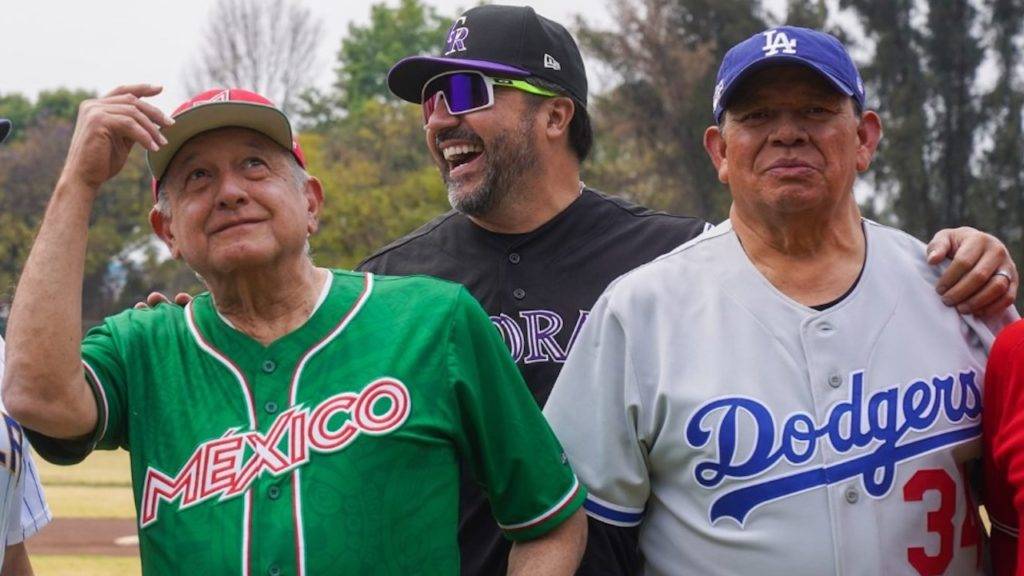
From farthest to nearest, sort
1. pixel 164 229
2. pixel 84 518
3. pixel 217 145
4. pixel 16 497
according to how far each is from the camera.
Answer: pixel 84 518 → pixel 16 497 → pixel 164 229 → pixel 217 145

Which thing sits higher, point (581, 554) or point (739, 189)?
point (739, 189)

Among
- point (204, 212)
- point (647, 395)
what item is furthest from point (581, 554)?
point (204, 212)

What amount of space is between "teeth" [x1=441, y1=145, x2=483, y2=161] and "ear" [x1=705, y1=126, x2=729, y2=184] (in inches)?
33.3

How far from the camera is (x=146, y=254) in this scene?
36625 millimetres

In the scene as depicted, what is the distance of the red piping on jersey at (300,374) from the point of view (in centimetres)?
241

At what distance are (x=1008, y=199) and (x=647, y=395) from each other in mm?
27606

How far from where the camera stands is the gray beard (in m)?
3.58

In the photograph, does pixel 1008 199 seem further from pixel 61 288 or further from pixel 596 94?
pixel 61 288

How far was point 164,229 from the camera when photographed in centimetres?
279

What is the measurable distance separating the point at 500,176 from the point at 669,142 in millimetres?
29787

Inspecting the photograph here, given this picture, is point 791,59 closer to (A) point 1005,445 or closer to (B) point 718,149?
(B) point 718,149

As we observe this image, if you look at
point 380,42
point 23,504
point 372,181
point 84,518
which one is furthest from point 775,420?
point 380,42

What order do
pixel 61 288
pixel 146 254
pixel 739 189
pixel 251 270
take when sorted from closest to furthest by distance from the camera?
pixel 61 288 < pixel 251 270 < pixel 739 189 < pixel 146 254

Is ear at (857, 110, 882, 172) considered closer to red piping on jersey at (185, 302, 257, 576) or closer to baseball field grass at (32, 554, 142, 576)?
red piping on jersey at (185, 302, 257, 576)
